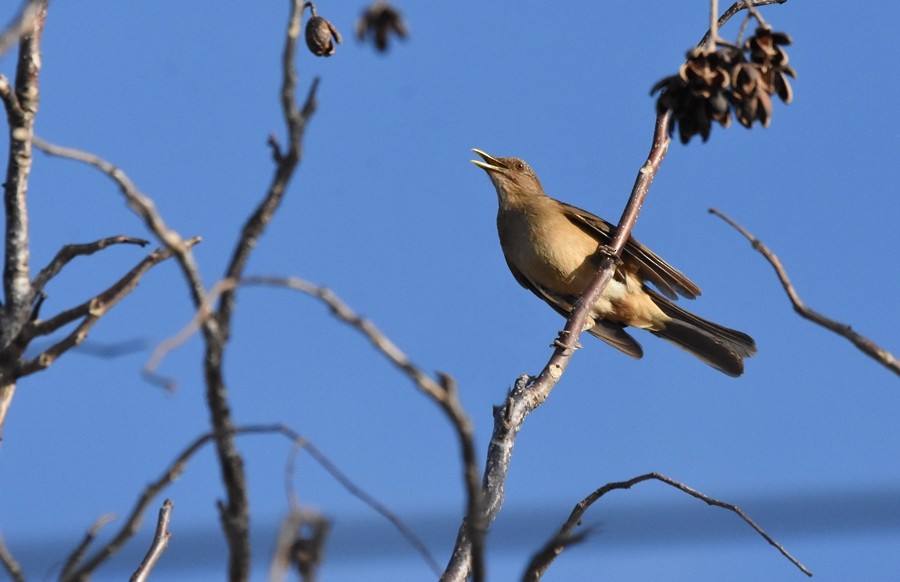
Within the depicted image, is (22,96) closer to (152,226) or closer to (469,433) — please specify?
(152,226)

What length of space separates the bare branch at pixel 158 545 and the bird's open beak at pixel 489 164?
206 inches

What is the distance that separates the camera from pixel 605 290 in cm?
695

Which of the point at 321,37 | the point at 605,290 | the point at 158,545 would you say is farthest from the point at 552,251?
the point at 158,545

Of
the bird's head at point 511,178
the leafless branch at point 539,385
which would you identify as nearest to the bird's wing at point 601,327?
the bird's head at point 511,178

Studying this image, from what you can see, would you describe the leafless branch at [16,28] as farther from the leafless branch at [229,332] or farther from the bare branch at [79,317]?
the bare branch at [79,317]

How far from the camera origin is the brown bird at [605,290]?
23.4 ft

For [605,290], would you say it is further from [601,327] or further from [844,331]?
[844,331]

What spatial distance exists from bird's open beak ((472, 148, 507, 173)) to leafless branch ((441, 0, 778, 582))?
2.86 metres

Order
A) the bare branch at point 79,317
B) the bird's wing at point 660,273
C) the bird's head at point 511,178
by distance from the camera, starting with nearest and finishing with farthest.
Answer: the bare branch at point 79,317
the bird's wing at point 660,273
the bird's head at point 511,178

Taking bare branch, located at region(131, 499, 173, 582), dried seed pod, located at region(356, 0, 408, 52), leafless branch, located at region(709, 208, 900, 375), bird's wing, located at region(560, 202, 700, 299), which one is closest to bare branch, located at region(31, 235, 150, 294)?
bare branch, located at region(131, 499, 173, 582)

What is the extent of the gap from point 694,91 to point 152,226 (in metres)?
1.65

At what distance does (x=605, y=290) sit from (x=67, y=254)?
4239mm

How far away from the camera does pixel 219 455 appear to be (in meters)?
1.82

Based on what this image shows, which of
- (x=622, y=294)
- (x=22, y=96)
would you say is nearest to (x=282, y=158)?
(x=22, y=96)
